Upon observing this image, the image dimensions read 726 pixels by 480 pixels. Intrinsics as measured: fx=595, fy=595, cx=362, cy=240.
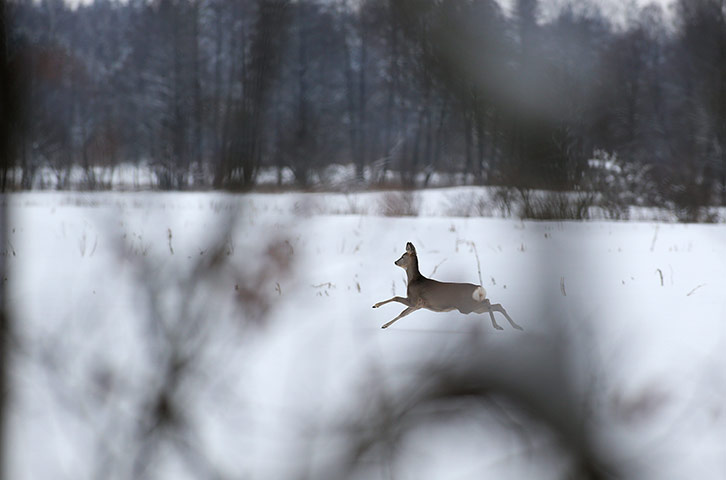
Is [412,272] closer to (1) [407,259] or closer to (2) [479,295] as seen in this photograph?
(1) [407,259]

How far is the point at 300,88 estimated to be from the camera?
25.6 inches

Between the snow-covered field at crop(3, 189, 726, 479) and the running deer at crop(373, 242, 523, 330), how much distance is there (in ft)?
0.40

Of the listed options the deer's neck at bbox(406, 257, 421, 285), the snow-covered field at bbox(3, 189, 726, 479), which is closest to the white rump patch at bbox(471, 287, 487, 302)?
the snow-covered field at bbox(3, 189, 726, 479)

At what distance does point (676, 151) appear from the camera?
2.79 meters

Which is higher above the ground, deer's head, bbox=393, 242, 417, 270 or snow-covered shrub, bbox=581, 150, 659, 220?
snow-covered shrub, bbox=581, 150, 659, 220

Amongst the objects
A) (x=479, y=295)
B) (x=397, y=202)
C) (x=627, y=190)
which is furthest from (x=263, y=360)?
(x=627, y=190)

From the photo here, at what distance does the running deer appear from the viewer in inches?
24.2

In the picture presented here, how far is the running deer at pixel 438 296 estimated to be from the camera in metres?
0.61

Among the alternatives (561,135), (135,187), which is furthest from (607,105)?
(135,187)

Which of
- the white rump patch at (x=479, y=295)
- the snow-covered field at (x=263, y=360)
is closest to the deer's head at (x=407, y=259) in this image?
the white rump patch at (x=479, y=295)

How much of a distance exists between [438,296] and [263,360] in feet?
1.09

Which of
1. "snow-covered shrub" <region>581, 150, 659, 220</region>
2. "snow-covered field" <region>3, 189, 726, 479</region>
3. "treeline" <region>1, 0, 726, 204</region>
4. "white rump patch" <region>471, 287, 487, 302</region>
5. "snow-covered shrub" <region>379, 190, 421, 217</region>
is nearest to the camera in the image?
"snow-covered field" <region>3, 189, 726, 479</region>

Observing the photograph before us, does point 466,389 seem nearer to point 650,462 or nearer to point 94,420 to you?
point 650,462

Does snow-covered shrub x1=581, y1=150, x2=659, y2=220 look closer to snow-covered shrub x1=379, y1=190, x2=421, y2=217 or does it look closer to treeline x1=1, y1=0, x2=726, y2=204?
treeline x1=1, y1=0, x2=726, y2=204
